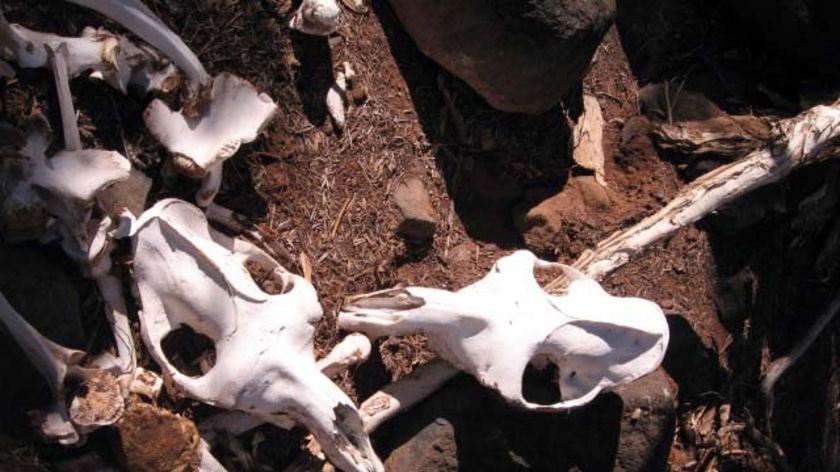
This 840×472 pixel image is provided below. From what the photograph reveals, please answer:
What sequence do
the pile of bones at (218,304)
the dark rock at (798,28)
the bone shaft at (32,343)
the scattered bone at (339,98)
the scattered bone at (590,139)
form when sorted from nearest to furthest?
the bone shaft at (32,343) → the pile of bones at (218,304) → the scattered bone at (339,98) → the scattered bone at (590,139) → the dark rock at (798,28)

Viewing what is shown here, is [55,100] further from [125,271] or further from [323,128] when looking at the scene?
[323,128]

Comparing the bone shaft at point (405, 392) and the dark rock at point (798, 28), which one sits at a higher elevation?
the dark rock at point (798, 28)

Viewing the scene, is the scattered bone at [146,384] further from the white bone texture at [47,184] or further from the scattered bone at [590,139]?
the scattered bone at [590,139]

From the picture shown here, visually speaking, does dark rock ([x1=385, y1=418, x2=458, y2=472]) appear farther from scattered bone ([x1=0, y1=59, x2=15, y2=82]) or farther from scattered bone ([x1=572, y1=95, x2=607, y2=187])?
scattered bone ([x1=0, y1=59, x2=15, y2=82])

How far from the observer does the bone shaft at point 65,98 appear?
254 centimetres

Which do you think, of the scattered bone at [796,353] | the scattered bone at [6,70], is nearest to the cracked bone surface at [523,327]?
the scattered bone at [796,353]

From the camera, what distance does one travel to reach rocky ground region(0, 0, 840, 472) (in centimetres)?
280

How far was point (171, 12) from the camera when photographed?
2.92 metres

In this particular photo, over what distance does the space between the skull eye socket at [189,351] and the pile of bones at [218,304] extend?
0.13m

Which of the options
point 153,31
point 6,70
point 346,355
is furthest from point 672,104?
point 6,70

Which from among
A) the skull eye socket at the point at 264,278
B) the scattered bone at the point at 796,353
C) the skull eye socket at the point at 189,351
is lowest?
the scattered bone at the point at 796,353

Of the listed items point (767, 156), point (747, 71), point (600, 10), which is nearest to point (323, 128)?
point (600, 10)

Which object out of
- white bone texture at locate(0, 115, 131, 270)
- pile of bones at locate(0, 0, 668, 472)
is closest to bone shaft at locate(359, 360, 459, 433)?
pile of bones at locate(0, 0, 668, 472)

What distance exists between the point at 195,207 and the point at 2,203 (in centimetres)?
51
